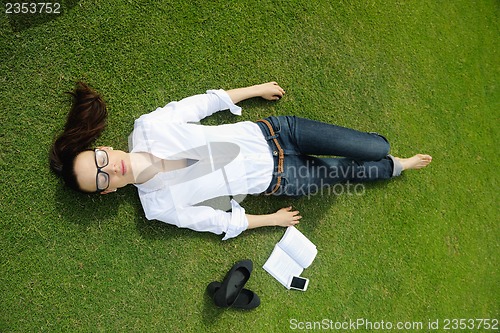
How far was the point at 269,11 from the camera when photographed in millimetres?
3719

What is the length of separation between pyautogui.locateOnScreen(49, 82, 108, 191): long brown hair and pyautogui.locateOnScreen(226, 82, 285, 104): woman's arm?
1.12 m

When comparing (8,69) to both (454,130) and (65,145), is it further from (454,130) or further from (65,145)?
(454,130)

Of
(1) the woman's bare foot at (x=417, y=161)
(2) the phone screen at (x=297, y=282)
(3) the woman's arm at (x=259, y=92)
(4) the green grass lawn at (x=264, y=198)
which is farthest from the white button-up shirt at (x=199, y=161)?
(1) the woman's bare foot at (x=417, y=161)

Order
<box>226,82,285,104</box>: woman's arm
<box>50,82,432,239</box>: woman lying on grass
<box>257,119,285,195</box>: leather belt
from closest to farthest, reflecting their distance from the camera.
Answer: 1. <box>50,82,432,239</box>: woman lying on grass
2. <box>257,119,285,195</box>: leather belt
3. <box>226,82,285,104</box>: woman's arm

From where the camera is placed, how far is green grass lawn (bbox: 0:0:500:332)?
3203 millimetres

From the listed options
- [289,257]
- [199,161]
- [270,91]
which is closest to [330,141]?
[270,91]

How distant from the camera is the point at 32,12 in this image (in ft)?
10.4

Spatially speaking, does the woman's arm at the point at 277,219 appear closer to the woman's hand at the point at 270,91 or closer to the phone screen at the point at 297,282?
the phone screen at the point at 297,282

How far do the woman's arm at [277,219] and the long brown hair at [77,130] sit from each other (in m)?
1.49

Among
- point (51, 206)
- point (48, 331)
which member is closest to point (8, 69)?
point (51, 206)

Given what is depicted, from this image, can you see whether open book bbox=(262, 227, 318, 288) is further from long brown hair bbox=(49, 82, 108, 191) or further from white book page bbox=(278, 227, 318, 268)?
long brown hair bbox=(49, 82, 108, 191)

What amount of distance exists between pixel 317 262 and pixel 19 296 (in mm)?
2681

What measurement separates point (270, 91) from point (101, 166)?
1.69 meters

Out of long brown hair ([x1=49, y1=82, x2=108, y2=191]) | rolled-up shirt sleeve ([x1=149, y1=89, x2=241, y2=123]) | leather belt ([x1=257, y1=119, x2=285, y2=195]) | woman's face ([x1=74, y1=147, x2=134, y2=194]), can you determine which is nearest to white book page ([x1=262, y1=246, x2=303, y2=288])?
leather belt ([x1=257, y1=119, x2=285, y2=195])
